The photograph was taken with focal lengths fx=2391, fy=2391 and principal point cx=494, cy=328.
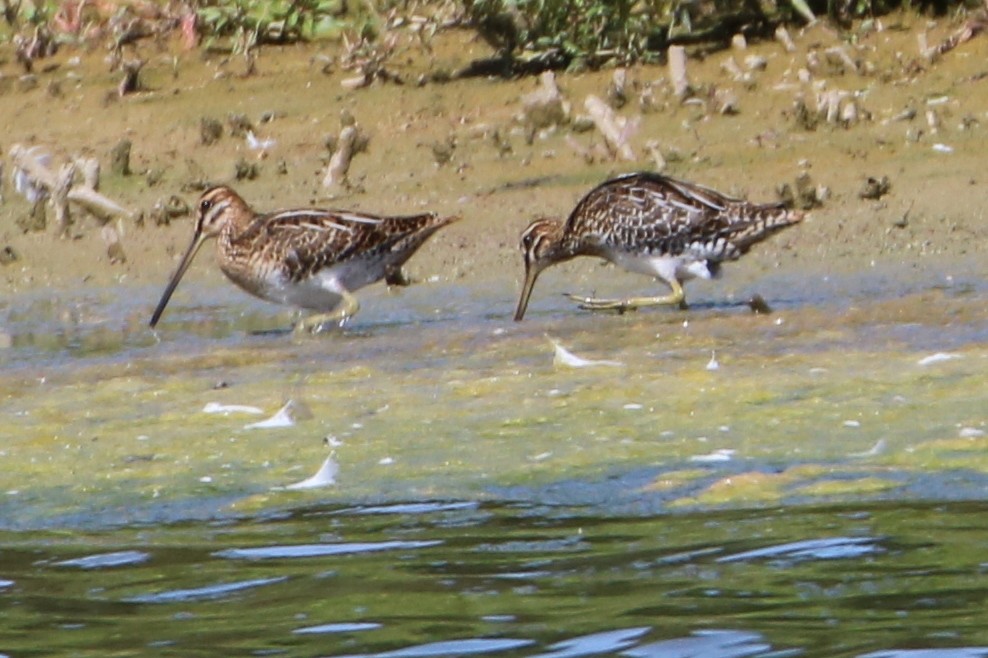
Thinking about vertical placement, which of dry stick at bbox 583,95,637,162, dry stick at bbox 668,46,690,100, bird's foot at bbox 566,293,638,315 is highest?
dry stick at bbox 668,46,690,100

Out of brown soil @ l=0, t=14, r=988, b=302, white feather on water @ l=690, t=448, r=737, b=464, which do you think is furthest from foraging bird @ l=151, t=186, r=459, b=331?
white feather on water @ l=690, t=448, r=737, b=464

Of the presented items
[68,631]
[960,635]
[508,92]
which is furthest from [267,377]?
[508,92]

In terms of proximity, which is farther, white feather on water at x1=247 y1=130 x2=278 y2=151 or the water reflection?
white feather on water at x1=247 y1=130 x2=278 y2=151

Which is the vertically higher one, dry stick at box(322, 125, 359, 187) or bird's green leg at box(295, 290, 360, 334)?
dry stick at box(322, 125, 359, 187)

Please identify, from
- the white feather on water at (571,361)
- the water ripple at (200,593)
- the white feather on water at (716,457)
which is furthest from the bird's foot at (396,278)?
the water ripple at (200,593)

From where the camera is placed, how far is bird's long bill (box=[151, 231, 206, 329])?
32.1ft

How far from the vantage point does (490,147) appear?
1251 centimetres

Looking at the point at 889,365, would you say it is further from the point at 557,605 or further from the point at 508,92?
the point at 508,92

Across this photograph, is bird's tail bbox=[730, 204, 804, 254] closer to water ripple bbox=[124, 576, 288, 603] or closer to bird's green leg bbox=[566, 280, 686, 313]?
bird's green leg bbox=[566, 280, 686, 313]

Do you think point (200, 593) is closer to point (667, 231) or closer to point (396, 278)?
point (667, 231)

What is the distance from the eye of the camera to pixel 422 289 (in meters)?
10.4

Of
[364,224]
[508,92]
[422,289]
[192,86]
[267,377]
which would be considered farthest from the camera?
[192,86]

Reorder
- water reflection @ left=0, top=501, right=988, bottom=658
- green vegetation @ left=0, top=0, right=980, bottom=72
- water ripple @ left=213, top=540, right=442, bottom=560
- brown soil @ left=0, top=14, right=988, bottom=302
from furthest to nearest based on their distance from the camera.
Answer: green vegetation @ left=0, top=0, right=980, bottom=72
brown soil @ left=0, top=14, right=988, bottom=302
water ripple @ left=213, top=540, right=442, bottom=560
water reflection @ left=0, top=501, right=988, bottom=658

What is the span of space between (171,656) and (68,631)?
39cm
